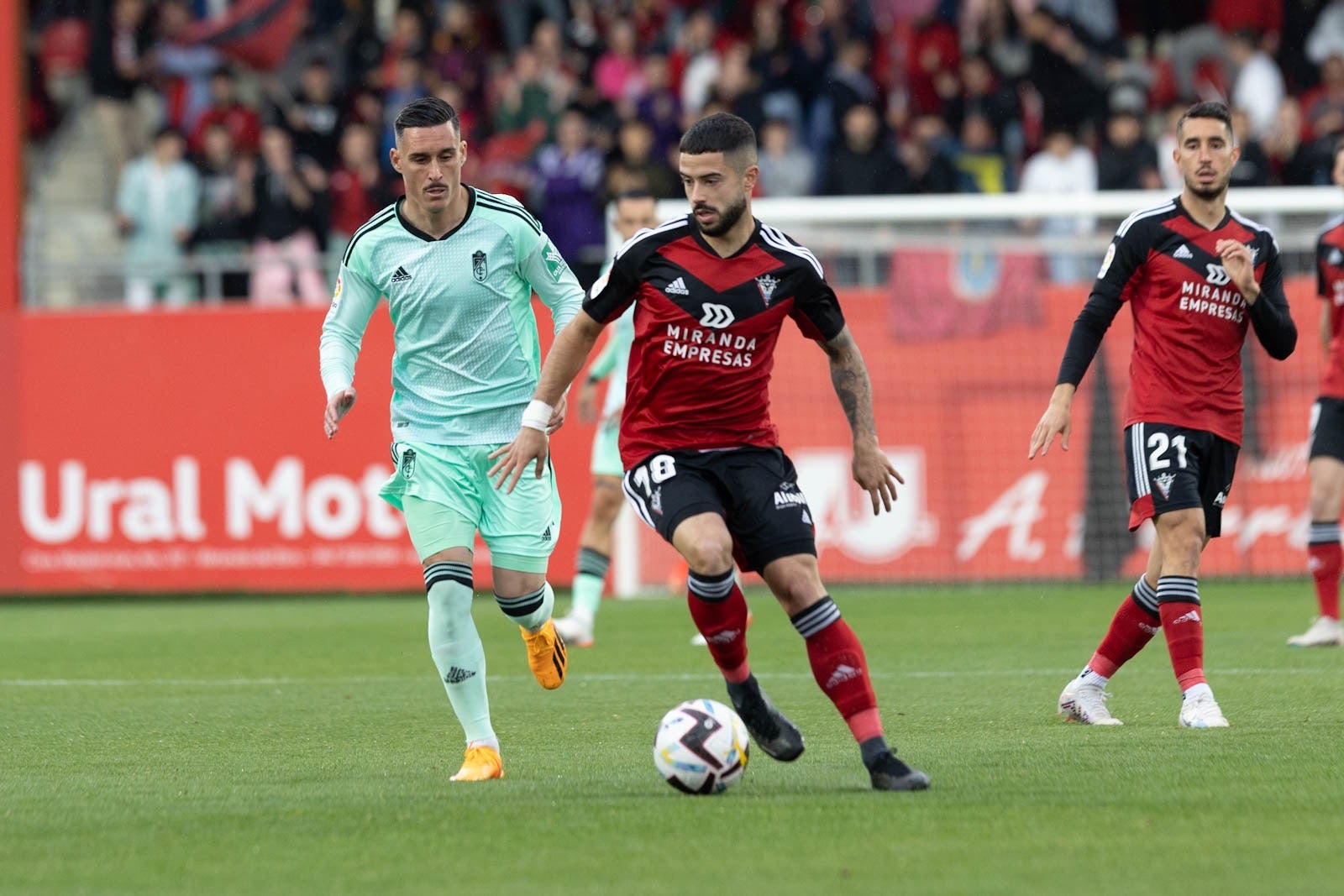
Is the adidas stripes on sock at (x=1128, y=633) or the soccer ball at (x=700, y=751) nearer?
the soccer ball at (x=700, y=751)

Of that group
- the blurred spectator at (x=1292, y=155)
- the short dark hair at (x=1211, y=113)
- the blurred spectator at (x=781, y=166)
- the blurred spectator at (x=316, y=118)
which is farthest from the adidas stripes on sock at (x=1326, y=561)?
the blurred spectator at (x=316, y=118)

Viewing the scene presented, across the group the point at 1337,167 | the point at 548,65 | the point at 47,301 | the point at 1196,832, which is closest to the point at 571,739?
the point at 1196,832

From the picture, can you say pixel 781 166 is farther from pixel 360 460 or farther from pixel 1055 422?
pixel 1055 422

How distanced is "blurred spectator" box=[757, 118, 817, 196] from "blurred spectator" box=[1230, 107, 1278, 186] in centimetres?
379

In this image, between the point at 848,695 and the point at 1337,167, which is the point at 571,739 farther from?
the point at 1337,167

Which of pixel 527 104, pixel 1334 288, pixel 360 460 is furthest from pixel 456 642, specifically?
pixel 527 104

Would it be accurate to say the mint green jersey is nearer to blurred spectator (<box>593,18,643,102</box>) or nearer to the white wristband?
the white wristband

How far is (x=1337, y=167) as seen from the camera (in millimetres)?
10523

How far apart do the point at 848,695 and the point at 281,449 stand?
11.0 m

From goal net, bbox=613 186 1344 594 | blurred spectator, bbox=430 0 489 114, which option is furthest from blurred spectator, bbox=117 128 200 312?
goal net, bbox=613 186 1344 594

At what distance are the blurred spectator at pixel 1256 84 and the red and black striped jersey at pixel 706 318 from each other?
1265cm

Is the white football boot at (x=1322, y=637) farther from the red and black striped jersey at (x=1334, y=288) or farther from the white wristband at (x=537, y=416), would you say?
the white wristband at (x=537, y=416)

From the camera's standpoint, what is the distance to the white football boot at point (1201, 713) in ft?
24.4

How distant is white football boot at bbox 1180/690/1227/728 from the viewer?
743 centimetres
